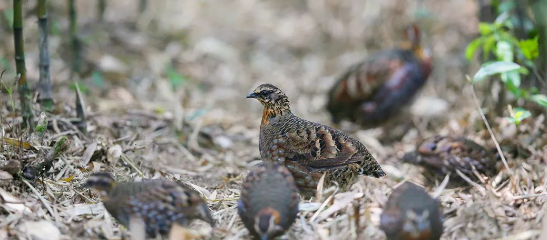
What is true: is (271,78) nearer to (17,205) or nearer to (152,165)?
(152,165)

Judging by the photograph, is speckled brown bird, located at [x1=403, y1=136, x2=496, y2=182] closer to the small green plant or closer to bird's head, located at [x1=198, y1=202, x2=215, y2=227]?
the small green plant

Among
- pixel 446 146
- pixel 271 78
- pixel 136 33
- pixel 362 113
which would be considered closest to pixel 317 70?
pixel 271 78

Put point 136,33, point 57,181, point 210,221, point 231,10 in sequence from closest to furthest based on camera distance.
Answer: point 210,221 → point 57,181 → point 136,33 → point 231,10

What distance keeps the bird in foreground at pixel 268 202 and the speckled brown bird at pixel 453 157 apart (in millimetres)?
1990

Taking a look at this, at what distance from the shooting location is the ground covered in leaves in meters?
3.74

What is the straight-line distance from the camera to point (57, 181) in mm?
4180

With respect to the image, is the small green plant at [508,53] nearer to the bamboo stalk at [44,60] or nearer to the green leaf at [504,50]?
the green leaf at [504,50]

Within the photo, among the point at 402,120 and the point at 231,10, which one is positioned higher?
the point at 231,10

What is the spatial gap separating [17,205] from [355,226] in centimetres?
192

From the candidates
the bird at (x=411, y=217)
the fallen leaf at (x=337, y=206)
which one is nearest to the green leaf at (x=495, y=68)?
the fallen leaf at (x=337, y=206)

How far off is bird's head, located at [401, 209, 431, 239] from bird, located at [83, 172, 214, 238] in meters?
1.06

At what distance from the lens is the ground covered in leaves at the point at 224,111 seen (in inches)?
147

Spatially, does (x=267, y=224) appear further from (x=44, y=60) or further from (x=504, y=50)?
(x=504, y=50)

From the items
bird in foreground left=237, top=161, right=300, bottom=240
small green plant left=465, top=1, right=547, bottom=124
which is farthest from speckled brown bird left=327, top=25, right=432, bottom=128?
bird in foreground left=237, top=161, right=300, bottom=240
